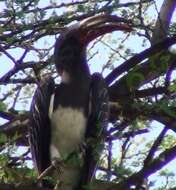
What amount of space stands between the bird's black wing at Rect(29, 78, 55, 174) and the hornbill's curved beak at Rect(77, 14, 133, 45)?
1.66ft

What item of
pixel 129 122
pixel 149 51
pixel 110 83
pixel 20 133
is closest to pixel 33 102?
pixel 20 133

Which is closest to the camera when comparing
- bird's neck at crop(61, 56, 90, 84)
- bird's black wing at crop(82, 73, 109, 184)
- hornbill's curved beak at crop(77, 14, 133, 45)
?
bird's black wing at crop(82, 73, 109, 184)

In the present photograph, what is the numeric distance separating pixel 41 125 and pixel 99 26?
31.5 inches

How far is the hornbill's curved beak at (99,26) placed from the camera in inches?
156

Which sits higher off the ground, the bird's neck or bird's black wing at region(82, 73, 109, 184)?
the bird's neck

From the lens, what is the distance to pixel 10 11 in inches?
159

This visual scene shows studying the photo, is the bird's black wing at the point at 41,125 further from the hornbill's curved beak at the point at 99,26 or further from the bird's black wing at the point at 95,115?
the hornbill's curved beak at the point at 99,26

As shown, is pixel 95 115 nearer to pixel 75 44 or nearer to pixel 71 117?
pixel 71 117

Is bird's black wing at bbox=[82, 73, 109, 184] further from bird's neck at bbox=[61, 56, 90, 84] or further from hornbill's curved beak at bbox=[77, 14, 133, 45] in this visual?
hornbill's curved beak at bbox=[77, 14, 133, 45]

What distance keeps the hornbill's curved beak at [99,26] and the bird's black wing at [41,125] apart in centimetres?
51

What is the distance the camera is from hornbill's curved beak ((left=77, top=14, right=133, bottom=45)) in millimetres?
3957

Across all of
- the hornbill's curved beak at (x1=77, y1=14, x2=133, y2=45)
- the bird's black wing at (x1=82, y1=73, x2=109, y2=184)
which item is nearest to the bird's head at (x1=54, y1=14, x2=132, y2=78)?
the hornbill's curved beak at (x1=77, y1=14, x2=133, y2=45)

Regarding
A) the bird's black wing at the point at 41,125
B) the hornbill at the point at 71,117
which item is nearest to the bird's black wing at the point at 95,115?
the hornbill at the point at 71,117

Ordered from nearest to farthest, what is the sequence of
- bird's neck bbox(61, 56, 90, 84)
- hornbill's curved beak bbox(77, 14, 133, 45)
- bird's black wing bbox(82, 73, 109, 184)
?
bird's black wing bbox(82, 73, 109, 184) < hornbill's curved beak bbox(77, 14, 133, 45) < bird's neck bbox(61, 56, 90, 84)
